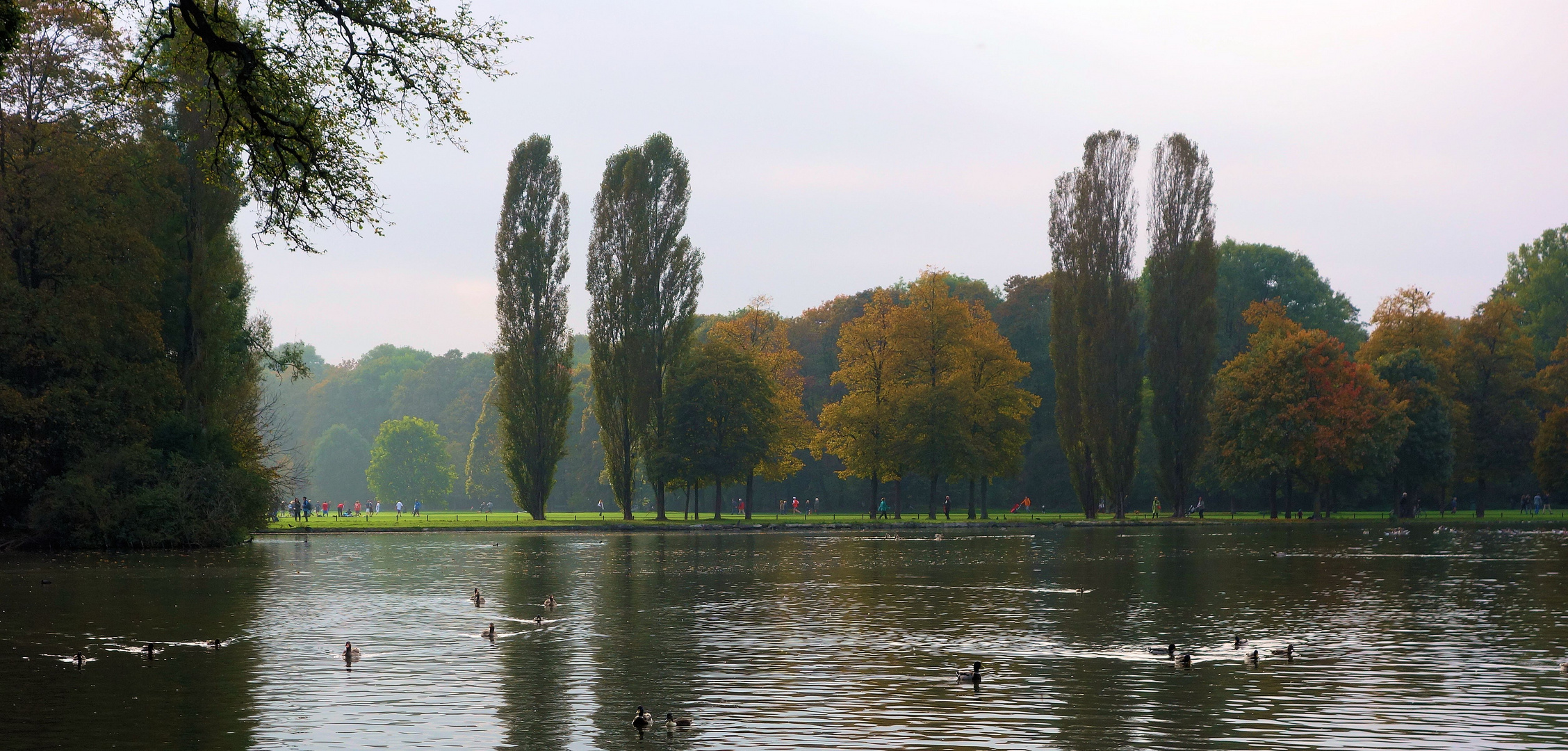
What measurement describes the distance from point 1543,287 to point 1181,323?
154 ft

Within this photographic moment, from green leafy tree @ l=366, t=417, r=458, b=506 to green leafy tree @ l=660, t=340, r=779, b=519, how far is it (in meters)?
72.3

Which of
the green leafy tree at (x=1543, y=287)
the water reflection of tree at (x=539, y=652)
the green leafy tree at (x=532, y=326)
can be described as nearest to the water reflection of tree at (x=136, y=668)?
the water reflection of tree at (x=539, y=652)

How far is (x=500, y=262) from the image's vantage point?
84.3m

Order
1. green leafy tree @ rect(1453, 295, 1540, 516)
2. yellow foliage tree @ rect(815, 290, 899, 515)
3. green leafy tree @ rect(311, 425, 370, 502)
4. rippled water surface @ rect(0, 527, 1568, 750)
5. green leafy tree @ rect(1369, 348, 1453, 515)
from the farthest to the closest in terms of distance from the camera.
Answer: green leafy tree @ rect(311, 425, 370, 502)
green leafy tree @ rect(1453, 295, 1540, 516)
green leafy tree @ rect(1369, 348, 1453, 515)
yellow foliage tree @ rect(815, 290, 899, 515)
rippled water surface @ rect(0, 527, 1568, 750)

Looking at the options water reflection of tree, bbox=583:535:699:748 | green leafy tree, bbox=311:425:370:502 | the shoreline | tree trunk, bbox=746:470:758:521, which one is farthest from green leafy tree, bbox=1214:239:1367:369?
green leafy tree, bbox=311:425:370:502

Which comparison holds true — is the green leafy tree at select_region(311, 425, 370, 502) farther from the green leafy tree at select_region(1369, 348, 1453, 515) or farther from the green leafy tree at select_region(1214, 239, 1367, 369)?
the green leafy tree at select_region(1369, 348, 1453, 515)

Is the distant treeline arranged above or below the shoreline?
above

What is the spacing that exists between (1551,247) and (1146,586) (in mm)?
97604

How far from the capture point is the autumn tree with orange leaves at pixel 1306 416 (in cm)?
8038

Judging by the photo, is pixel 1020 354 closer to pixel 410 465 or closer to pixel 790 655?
pixel 410 465

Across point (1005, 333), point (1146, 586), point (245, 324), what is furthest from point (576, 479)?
point (1146, 586)

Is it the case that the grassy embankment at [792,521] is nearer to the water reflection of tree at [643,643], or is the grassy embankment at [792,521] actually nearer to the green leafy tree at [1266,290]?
the green leafy tree at [1266,290]

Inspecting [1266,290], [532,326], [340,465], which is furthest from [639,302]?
[340,465]

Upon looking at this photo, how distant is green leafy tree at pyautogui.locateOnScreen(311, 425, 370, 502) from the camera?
175 m
